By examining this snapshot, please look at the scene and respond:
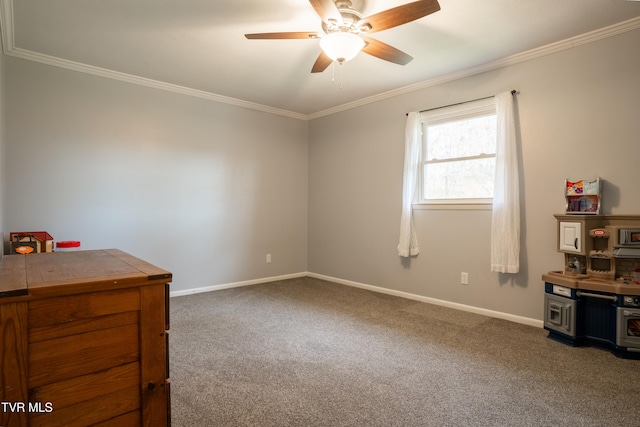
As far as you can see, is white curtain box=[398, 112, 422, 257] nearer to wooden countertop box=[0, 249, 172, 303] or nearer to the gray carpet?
the gray carpet

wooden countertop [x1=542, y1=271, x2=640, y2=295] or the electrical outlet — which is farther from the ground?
wooden countertop [x1=542, y1=271, x2=640, y2=295]

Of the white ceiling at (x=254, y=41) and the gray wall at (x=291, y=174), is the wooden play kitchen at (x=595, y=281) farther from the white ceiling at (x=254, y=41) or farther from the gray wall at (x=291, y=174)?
the white ceiling at (x=254, y=41)

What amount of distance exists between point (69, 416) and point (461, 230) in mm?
3528

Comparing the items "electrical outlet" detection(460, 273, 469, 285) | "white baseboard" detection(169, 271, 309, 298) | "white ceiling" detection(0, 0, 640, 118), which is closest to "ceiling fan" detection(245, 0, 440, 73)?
"white ceiling" detection(0, 0, 640, 118)

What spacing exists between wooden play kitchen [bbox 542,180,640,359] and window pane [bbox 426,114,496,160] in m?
0.94

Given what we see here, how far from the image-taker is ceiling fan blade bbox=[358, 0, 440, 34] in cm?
194

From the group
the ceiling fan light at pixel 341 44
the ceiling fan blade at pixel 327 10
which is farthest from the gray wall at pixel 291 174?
the ceiling fan blade at pixel 327 10

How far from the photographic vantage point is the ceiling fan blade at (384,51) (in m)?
2.46

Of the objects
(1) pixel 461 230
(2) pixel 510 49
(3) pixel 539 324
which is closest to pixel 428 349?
(3) pixel 539 324

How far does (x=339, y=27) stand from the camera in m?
2.27

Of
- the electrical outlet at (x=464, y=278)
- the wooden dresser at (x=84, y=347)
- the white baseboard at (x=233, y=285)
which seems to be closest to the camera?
the wooden dresser at (x=84, y=347)

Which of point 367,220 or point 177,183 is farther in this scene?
point 367,220

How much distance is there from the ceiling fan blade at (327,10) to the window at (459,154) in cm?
209

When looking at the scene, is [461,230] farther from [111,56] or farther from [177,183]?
[111,56]
